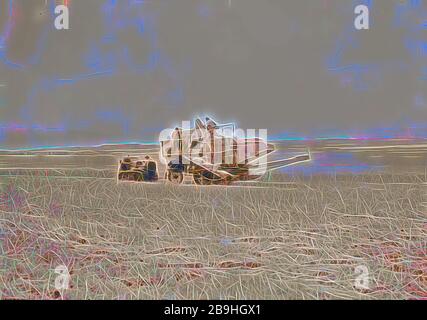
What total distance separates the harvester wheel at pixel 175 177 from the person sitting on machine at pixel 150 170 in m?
0.06

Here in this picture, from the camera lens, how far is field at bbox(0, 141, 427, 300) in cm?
168

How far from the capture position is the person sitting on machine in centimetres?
173

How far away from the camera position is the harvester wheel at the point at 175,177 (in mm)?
1729

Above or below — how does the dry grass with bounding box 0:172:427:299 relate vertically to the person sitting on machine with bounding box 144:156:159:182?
below

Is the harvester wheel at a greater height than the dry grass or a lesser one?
greater

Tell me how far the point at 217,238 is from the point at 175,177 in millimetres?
357

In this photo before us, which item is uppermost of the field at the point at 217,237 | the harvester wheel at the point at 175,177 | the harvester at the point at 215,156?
the harvester at the point at 215,156

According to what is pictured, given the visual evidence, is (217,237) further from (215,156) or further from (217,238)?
(215,156)

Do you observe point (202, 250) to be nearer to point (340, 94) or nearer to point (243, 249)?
point (243, 249)

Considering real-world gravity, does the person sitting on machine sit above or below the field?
above

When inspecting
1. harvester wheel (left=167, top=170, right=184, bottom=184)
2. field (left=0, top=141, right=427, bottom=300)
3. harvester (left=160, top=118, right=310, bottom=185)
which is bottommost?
field (left=0, top=141, right=427, bottom=300)

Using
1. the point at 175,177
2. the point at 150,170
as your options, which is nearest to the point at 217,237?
the point at 175,177
